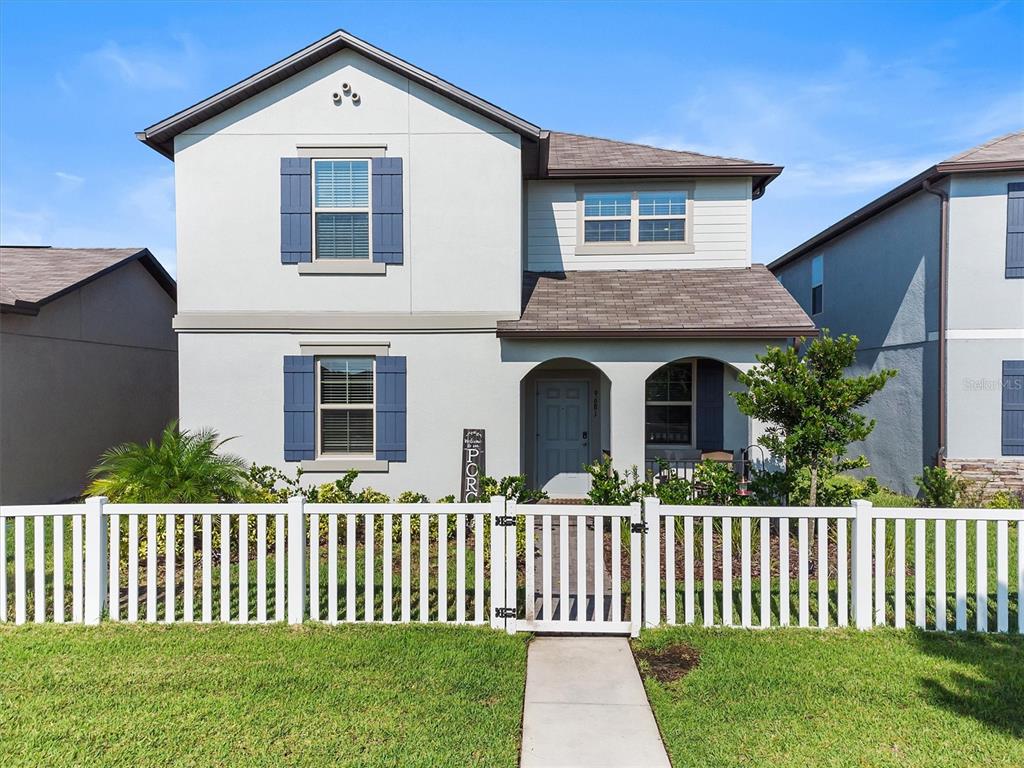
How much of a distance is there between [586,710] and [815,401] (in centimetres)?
457

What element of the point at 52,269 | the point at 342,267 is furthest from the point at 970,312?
the point at 52,269

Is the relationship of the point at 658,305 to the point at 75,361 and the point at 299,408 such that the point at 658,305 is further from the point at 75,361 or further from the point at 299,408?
→ the point at 75,361

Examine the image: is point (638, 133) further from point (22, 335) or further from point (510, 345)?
point (22, 335)

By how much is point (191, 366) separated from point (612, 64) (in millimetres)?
9414

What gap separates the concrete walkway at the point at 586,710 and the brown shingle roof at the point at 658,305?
5.36 m

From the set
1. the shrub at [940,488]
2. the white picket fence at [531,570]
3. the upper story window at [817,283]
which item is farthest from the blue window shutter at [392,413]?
the upper story window at [817,283]

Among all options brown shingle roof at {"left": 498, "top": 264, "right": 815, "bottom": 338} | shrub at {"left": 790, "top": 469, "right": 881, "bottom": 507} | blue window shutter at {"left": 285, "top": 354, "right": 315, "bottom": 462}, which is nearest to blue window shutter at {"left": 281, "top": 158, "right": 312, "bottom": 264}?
blue window shutter at {"left": 285, "top": 354, "right": 315, "bottom": 462}

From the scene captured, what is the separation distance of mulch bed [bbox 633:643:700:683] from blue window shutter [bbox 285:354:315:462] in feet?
21.5

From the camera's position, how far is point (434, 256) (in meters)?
9.96

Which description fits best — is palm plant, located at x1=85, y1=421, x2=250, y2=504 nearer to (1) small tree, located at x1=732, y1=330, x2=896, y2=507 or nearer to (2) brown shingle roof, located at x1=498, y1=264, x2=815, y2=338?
(2) brown shingle roof, located at x1=498, y1=264, x2=815, y2=338

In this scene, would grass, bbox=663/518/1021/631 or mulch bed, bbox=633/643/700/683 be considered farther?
grass, bbox=663/518/1021/631

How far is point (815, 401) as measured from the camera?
23.1 ft

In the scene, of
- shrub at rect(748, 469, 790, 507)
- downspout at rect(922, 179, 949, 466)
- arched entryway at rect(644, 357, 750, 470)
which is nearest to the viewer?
shrub at rect(748, 469, 790, 507)

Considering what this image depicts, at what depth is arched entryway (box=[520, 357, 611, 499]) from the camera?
38.0 ft
